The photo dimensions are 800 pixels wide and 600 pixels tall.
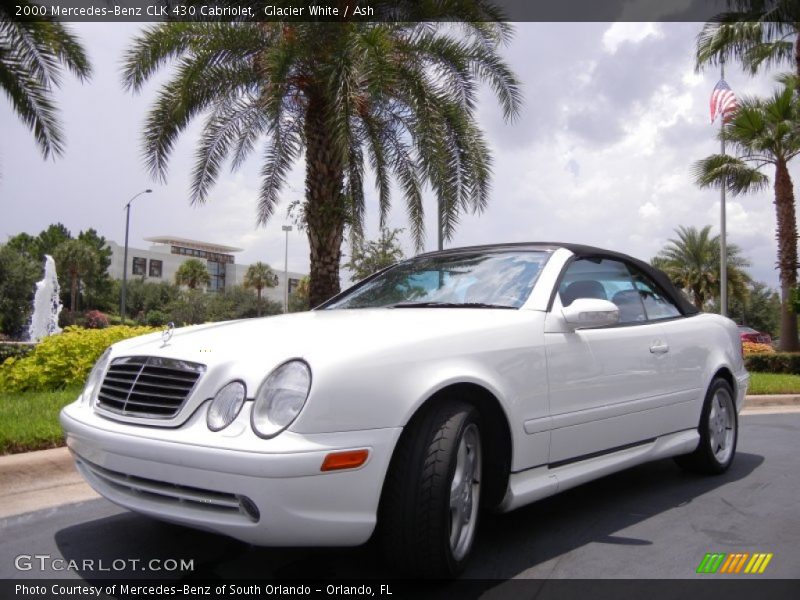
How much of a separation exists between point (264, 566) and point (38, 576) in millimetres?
933

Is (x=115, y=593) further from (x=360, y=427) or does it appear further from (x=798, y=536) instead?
(x=798, y=536)

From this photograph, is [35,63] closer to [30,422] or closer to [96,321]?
[30,422]

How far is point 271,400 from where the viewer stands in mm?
2637

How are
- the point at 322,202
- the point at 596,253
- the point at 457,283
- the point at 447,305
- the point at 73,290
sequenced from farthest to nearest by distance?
the point at 73,290 < the point at 322,202 < the point at 596,253 < the point at 457,283 < the point at 447,305

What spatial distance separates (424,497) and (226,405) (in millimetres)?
802

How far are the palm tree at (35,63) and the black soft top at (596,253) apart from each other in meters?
9.57

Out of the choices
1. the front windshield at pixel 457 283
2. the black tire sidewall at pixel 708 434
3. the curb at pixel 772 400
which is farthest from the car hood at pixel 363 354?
the curb at pixel 772 400

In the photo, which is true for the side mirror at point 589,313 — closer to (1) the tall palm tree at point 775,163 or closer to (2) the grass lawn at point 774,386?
(2) the grass lawn at point 774,386

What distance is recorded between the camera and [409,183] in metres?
12.2

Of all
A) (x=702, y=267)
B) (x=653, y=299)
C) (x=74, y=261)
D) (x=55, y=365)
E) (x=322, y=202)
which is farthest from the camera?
(x=74, y=261)

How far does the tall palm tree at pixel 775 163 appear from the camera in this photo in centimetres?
1811

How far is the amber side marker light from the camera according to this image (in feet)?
8.34

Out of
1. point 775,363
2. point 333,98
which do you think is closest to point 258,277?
point 775,363

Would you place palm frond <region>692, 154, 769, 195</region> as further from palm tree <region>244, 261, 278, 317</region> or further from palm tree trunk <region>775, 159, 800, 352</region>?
palm tree <region>244, 261, 278, 317</region>
